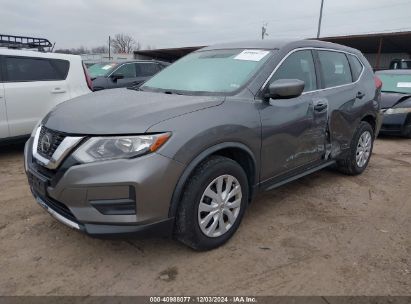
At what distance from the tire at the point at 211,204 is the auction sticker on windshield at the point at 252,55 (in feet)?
3.62

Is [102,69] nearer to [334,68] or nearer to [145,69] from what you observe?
[145,69]

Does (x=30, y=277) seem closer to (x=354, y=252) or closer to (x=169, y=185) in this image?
(x=169, y=185)

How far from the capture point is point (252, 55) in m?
3.59

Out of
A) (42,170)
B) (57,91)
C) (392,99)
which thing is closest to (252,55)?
(42,170)

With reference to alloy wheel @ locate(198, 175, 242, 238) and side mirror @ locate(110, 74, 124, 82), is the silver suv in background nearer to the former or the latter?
side mirror @ locate(110, 74, 124, 82)

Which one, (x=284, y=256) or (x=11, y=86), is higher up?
(x=11, y=86)

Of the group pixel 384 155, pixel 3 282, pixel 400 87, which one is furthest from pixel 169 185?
pixel 400 87

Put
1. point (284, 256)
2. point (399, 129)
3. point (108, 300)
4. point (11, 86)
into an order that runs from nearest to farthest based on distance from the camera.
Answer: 1. point (108, 300)
2. point (284, 256)
3. point (11, 86)
4. point (399, 129)

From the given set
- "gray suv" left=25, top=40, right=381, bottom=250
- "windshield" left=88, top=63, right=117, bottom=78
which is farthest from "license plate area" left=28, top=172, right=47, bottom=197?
"windshield" left=88, top=63, right=117, bottom=78

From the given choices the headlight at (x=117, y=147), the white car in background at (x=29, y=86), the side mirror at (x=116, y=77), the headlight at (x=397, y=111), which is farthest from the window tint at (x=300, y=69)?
the side mirror at (x=116, y=77)

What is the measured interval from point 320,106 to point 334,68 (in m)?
0.77

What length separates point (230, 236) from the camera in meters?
3.12

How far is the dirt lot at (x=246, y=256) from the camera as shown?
8.45ft

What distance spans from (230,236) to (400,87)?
701cm
